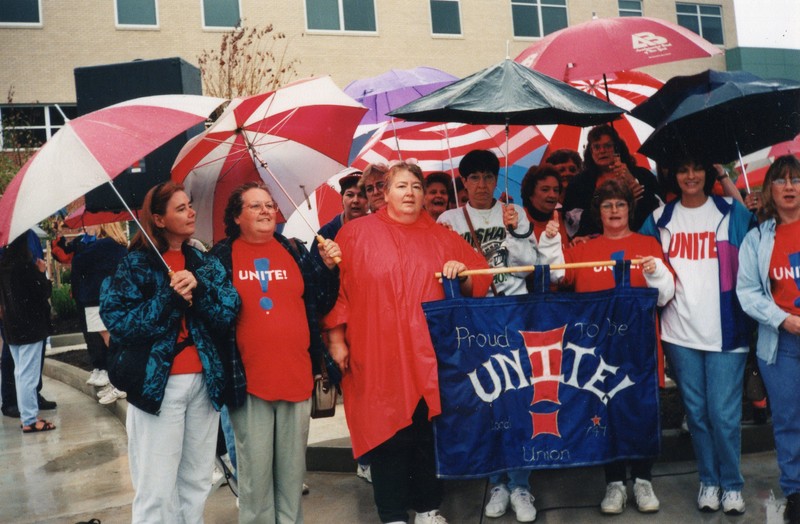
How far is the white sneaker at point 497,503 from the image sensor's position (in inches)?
178

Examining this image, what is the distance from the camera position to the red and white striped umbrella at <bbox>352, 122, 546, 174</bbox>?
265 inches

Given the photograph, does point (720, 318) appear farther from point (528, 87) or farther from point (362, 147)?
point (362, 147)

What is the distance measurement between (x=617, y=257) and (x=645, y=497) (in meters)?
1.41

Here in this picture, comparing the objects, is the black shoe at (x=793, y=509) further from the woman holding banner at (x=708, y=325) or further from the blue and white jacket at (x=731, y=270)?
the blue and white jacket at (x=731, y=270)

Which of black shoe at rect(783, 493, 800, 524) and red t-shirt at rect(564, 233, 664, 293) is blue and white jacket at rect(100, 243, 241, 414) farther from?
black shoe at rect(783, 493, 800, 524)

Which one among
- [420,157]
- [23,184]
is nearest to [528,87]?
[23,184]

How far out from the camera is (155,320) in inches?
139

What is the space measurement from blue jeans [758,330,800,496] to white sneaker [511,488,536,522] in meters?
1.38

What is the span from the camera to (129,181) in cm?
516

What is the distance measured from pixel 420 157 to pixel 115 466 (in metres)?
3.84

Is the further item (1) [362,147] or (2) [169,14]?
(2) [169,14]

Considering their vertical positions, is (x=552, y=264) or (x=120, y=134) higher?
(x=120, y=134)

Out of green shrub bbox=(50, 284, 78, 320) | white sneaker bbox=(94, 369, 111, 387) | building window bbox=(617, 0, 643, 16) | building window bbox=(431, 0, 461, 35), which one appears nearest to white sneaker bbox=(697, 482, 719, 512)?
white sneaker bbox=(94, 369, 111, 387)

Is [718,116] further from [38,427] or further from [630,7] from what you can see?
[630,7]
